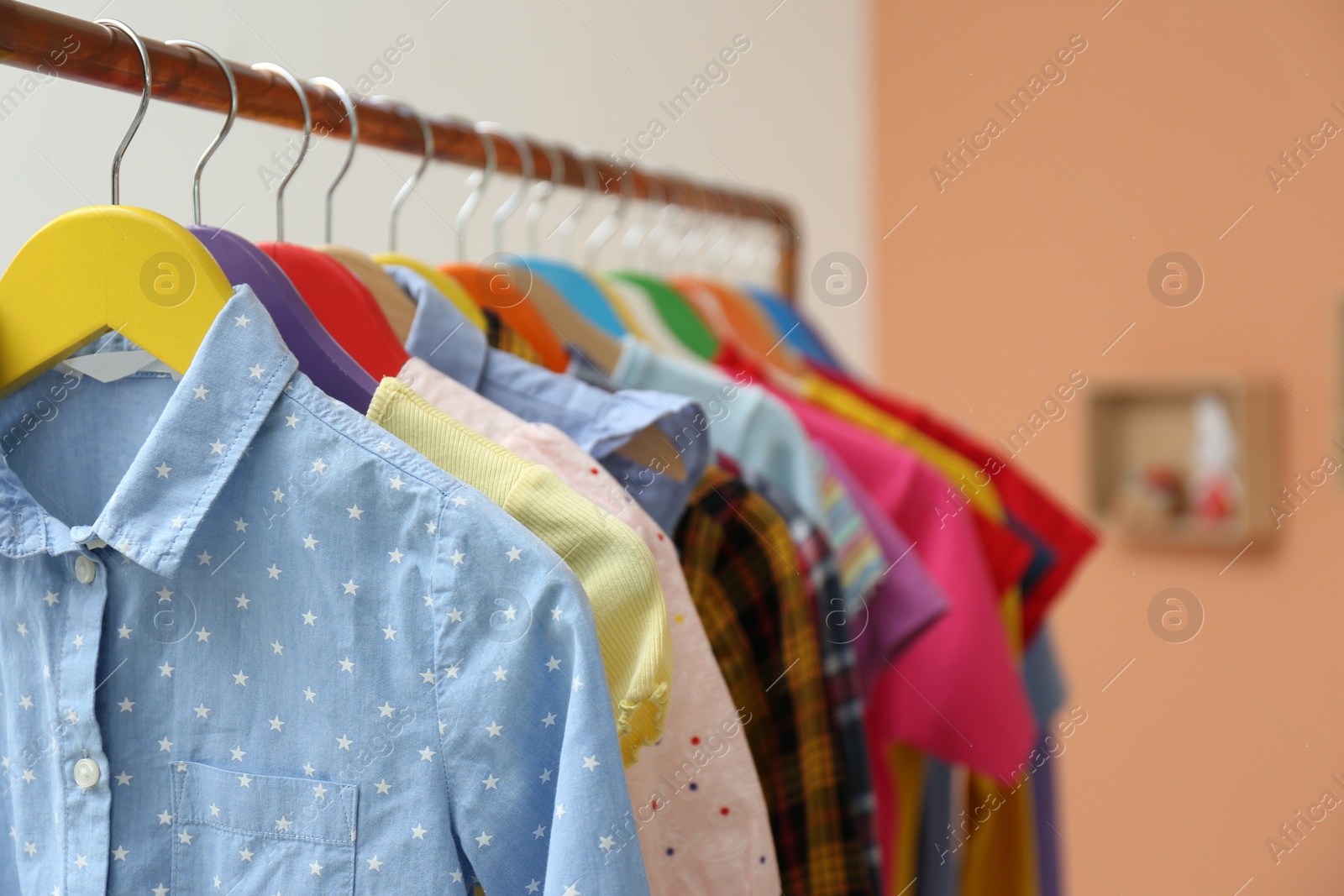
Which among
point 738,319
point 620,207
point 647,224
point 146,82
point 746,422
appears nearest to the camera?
point 146,82

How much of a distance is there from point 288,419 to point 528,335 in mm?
285

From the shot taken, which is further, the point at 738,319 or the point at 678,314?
the point at 738,319

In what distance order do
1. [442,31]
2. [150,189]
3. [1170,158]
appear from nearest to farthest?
[150,189] → [442,31] → [1170,158]

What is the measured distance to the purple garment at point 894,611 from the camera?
Answer: 932 mm

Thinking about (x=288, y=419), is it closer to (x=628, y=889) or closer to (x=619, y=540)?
(x=619, y=540)

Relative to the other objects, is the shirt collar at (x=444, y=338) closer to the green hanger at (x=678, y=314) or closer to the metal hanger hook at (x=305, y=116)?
the metal hanger hook at (x=305, y=116)

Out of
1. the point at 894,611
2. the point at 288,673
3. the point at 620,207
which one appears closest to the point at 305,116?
the point at 288,673

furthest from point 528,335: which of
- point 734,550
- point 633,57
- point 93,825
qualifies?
point 633,57

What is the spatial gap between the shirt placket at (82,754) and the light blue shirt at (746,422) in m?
0.46

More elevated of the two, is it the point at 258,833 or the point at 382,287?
the point at 382,287

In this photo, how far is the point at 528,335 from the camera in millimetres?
833

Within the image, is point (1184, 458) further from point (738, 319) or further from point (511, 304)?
point (511, 304)

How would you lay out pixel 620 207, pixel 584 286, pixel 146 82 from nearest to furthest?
pixel 146 82
pixel 584 286
pixel 620 207

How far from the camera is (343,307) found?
2.20 feet
